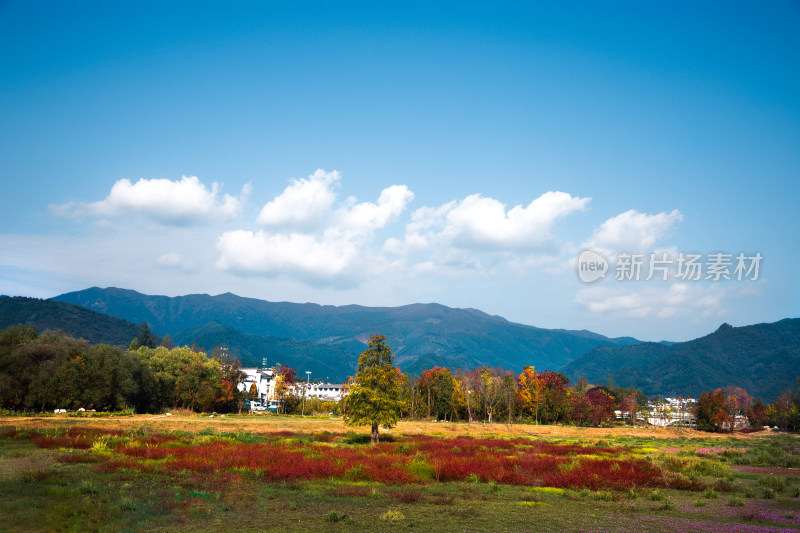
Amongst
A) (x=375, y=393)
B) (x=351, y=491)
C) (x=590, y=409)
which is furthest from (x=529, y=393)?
(x=351, y=491)

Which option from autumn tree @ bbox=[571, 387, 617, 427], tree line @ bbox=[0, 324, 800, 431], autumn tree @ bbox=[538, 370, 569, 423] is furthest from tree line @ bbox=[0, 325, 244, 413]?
autumn tree @ bbox=[571, 387, 617, 427]

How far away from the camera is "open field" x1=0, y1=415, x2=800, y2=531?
16.5 m

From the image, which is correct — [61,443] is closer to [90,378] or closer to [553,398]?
[90,378]

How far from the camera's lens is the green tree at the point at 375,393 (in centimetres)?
4403

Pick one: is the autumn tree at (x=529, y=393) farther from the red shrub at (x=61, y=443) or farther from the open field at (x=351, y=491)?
the red shrub at (x=61, y=443)

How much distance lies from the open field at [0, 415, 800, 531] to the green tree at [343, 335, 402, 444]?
7435 millimetres

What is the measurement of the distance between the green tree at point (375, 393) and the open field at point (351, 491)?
7435 millimetres

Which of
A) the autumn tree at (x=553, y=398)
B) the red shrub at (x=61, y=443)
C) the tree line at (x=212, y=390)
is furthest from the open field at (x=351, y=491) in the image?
the autumn tree at (x=553, y=398)

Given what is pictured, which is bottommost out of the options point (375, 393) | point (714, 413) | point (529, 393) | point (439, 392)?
point (714, 413)

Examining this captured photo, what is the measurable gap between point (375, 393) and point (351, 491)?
22.2m

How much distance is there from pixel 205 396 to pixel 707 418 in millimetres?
99258

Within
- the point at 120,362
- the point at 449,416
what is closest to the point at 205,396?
the point at 120,362

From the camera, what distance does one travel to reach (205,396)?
308 feet

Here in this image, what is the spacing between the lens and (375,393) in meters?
44.4
